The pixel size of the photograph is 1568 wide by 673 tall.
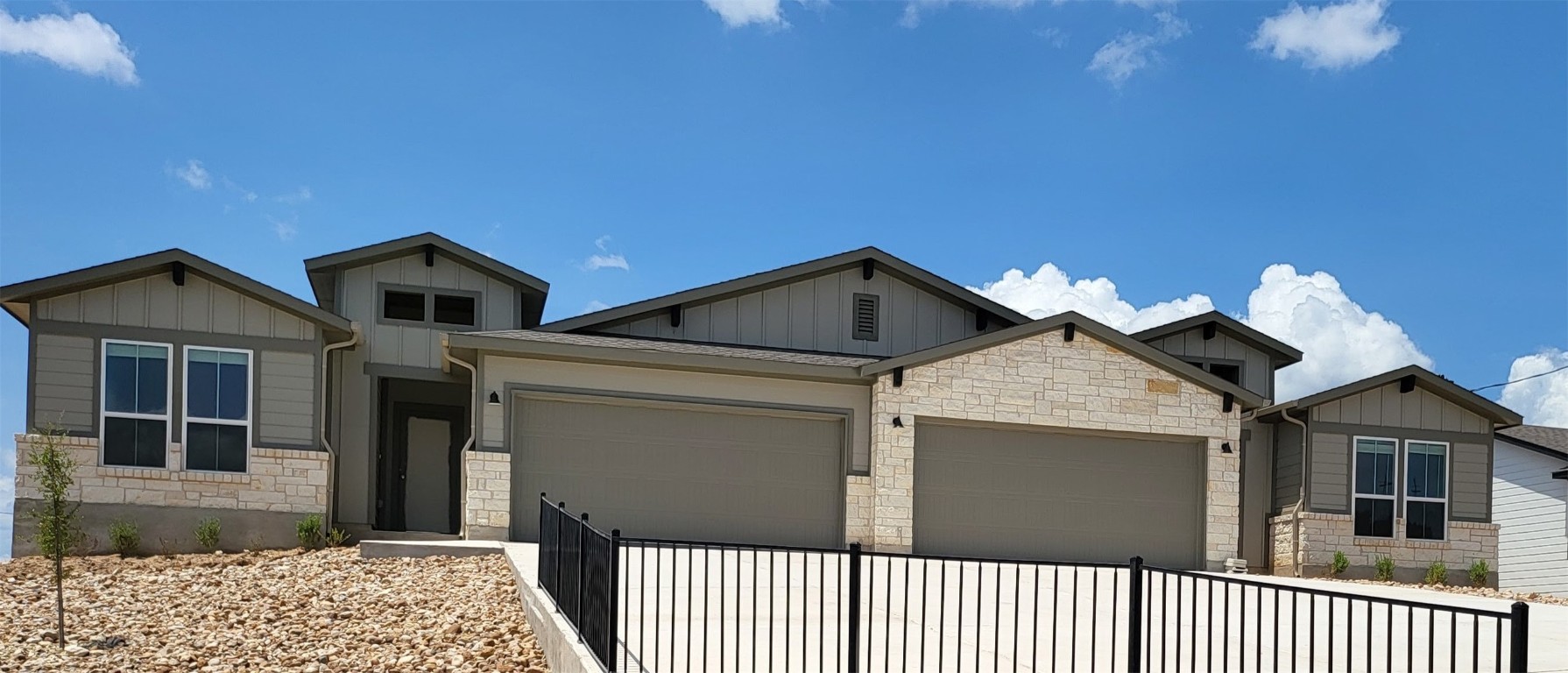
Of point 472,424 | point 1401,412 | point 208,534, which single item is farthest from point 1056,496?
point 208,534

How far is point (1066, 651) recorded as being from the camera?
9.61 metres

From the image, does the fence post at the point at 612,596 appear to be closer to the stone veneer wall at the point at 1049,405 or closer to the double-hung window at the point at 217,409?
the stone veneer wall at the point at 1049,405

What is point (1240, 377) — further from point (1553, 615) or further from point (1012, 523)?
point (1553, 615)

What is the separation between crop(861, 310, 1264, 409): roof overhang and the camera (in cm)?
1788

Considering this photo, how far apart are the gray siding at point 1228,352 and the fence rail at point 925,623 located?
30.8ft

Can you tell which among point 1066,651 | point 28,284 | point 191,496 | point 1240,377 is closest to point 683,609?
point 1066,651

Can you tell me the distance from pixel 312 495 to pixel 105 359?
9.57 feet

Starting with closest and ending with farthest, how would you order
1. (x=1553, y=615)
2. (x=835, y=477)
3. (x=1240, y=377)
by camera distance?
(x=1553, y=615), (x=835, y=477), (x=1240, y=377)

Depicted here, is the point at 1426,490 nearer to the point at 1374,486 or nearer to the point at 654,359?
the point at 1374,486

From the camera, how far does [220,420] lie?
54.1 ft

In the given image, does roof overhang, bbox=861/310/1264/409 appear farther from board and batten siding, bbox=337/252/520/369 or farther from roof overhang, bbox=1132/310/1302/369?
board and batten siding, bbox=337/252/520/369

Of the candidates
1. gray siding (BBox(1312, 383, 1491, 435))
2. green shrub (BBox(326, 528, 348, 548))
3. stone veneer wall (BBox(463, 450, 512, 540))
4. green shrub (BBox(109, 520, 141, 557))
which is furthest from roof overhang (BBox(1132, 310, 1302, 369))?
green shrub (BBox(109, 520, 141, 557))

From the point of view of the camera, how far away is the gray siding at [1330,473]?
2008 cm

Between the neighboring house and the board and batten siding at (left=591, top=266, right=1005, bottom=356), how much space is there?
38.2 ft
